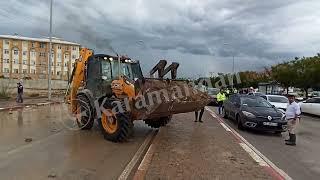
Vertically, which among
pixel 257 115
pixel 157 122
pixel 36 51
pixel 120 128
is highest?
pixel 36 51

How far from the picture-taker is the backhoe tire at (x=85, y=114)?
48.9ft

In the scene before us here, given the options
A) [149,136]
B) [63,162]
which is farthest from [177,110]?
[63,162]

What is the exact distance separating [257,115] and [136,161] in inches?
317

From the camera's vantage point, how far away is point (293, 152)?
1170cm

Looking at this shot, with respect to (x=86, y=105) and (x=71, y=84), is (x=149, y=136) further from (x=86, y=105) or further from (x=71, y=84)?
(x=71, y=84)

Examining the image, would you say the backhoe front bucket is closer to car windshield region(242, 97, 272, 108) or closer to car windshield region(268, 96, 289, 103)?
car windshield region(242, 97, 272, 108)

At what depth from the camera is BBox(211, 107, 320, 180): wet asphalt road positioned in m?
8.98

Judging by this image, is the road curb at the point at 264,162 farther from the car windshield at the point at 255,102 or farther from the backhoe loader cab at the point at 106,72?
the car windshield at the point at 255,102

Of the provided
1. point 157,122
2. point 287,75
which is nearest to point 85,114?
point 157,122

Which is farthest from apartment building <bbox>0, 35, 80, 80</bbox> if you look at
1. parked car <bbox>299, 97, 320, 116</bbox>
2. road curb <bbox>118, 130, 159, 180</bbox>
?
road curb <bbox>118, 130, 159, 180</bbox>

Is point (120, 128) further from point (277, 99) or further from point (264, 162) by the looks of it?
point (277, 99)

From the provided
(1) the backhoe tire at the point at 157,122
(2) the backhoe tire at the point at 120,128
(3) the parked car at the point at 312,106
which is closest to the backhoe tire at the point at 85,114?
(1) the backhoe tire at the point at 157,122

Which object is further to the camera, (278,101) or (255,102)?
(278,101)

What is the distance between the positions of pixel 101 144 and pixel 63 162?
10.0 feet
